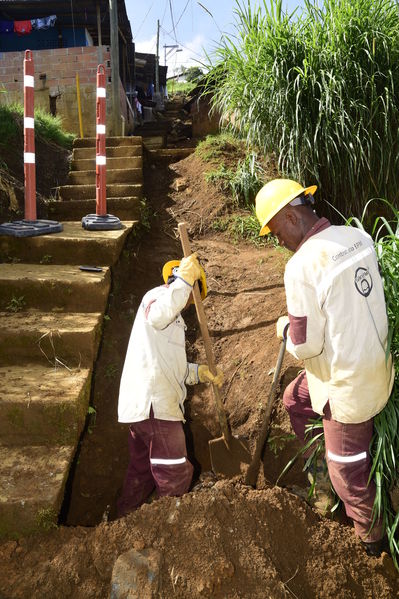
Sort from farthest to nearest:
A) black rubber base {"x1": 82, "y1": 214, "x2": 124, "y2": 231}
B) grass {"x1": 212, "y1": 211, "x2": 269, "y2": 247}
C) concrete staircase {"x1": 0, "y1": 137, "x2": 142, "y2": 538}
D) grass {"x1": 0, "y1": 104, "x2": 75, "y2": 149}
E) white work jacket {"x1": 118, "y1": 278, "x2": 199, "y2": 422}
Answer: grass {"x1": 0, "y1": 104, "x2": 75, "y2": 149} → grass {"x1": 212, "y1": 211, "x2": 269, "y2": 247} → black rubber base {"x1": 82, "y1": 214, "x2": 124, "y2": 231} → white work jacket {"x1": 118, "y1": 278, "x2": 199, "y2": 422} → concrete staircase {"x1": 0, "y1": 137, "x2": 142, "y2": 538}

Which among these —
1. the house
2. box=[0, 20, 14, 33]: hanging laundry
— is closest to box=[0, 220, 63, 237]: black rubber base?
the house

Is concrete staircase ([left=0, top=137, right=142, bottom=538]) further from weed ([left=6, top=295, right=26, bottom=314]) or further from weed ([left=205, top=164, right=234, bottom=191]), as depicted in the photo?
weed ([left=205, top=164, right=234, bottom=191])

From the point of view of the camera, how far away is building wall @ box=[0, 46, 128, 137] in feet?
32.2

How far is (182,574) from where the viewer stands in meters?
2.12

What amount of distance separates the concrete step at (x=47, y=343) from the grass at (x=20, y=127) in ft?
10.8

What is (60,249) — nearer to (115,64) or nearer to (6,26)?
(115,64)

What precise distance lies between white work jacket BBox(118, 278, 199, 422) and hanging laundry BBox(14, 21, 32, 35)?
43.4 ft

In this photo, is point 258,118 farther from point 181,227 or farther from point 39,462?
point 39,462

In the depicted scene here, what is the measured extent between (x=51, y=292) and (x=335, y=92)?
2999 mm

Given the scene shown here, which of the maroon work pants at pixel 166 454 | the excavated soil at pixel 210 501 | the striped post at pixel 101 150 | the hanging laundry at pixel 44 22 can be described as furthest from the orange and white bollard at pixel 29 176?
the hanging laundry at pixel 44 22

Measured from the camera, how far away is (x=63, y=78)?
32.7ft

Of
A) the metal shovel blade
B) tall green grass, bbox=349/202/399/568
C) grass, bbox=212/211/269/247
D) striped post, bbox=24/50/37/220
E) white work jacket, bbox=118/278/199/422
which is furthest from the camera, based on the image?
grass, bbox=212/211/269/247

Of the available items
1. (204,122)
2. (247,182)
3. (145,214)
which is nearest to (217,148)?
(247,182)

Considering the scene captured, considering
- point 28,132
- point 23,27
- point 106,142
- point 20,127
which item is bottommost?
point 28,132
